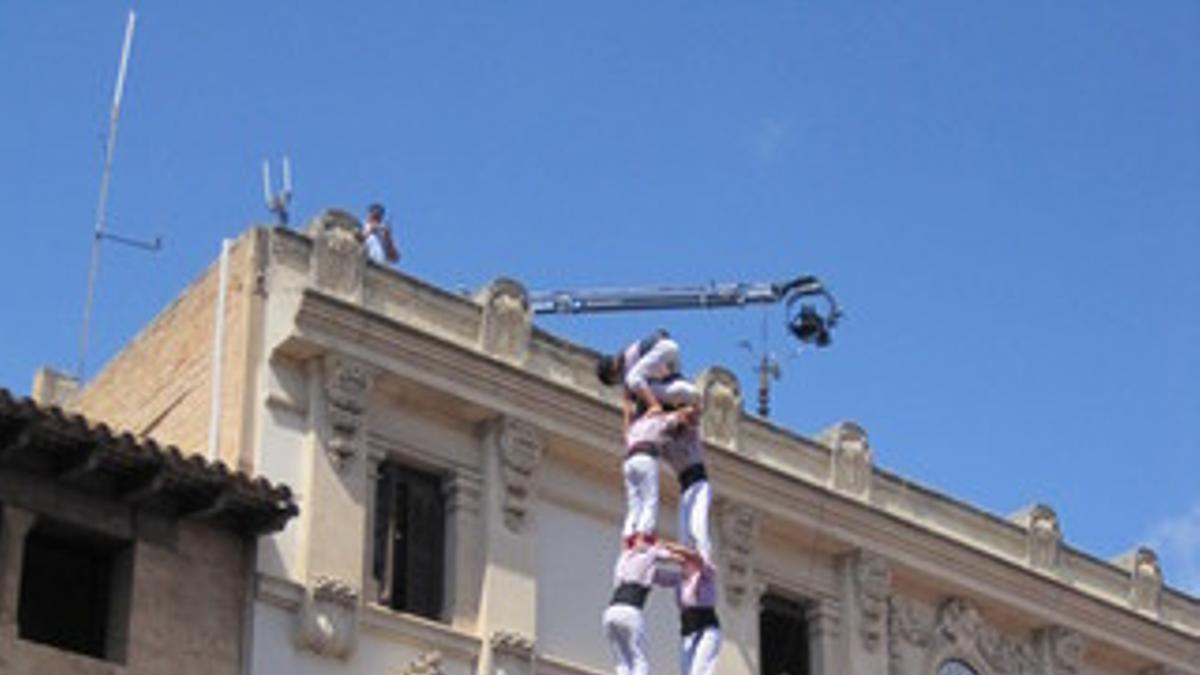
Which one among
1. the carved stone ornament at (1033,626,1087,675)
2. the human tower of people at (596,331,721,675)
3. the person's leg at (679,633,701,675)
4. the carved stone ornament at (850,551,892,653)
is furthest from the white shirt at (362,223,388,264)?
the person's leg at (679,633,701,675)

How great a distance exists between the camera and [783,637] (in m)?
33.6

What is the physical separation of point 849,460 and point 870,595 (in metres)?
1.73

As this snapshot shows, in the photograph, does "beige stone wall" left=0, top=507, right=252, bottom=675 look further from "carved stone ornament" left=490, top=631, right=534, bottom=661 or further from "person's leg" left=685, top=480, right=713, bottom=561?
"person's leg" left=685, top=480, right=713, bottom=561

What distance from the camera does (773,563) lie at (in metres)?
33.5

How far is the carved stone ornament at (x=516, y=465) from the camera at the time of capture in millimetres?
30797

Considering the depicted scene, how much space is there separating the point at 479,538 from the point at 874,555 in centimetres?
608

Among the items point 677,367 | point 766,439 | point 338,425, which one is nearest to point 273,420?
point 338,425

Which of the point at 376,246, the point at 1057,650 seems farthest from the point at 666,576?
the point at 1057,650

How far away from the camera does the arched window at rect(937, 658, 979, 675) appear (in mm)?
35125

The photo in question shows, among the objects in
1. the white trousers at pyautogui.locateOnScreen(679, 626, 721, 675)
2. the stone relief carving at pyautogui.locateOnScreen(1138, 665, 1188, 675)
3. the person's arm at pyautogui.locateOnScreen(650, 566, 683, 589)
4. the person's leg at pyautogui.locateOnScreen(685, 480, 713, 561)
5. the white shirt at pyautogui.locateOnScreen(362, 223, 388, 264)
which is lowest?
the white trousers at pyautogui.locateOnScreen(679, 626, 721, 675)

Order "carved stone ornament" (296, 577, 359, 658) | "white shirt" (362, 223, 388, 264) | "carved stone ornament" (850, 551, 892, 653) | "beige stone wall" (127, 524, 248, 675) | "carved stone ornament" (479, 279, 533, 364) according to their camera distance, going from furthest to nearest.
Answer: "carved stone ornament" (850, 551, 892, 653) → "white shirt" (362, 223, 388, 264) → "carved stone ornament" (479, 279, 533, 364) → "carved stone ornament" (296, 577, 359, 658) → "beige stone wall" (127, 524, 248, 675)

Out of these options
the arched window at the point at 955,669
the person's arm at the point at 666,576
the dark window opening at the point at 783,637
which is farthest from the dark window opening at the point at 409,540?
the person's arm at the point at 666,576

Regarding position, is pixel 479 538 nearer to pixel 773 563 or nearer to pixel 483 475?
pixel 483 475

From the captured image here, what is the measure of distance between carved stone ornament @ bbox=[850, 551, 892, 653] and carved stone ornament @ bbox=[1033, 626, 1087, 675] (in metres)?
3.07
